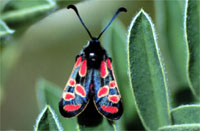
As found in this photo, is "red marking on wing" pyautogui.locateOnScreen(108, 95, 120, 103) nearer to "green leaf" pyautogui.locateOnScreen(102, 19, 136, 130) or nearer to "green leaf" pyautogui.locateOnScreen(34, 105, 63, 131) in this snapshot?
"green leaf" pyautogui.locateOnScreen(102, 19, 136, 130)

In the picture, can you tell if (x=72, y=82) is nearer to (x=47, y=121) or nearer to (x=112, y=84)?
(x=112, y=84)

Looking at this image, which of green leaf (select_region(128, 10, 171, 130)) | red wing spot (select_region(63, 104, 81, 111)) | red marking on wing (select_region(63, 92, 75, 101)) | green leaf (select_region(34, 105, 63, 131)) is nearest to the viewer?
green leaf (select_region(34, 105, 63, 131))

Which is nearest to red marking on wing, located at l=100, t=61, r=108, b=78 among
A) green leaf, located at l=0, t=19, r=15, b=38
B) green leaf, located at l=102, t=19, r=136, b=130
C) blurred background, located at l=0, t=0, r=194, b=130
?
green leaf, located at l=102, t=19, r=136, b=130

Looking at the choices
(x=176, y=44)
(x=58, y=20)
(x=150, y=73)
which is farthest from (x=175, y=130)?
(x=58, y=20)

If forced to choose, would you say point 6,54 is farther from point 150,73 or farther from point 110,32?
point 150,73

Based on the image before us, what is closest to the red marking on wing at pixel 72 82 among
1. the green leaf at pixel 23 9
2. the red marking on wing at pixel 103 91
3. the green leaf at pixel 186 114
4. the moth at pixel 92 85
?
the moth at pixel 92 85

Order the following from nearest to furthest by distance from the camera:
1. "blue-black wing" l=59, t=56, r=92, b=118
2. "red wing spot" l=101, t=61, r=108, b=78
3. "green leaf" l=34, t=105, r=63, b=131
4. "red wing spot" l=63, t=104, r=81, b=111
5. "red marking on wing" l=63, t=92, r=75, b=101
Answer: "green leaf" l=34, t=105, r=63, b=131, "red wing spot" l=63, t=104, r=81, b=111, "blue-black wing" l=59, t=56, r=92, b=118, "red marking on wing" l=63, t=92, r=75, b=101, "red wing spot" l=101, t=61, r=108, b=78

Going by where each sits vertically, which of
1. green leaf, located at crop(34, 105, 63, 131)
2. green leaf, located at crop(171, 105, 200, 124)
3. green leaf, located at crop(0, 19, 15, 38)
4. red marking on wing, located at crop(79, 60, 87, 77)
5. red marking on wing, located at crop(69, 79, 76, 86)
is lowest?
green leaf, located at crop(171, 105, 200, 124)
